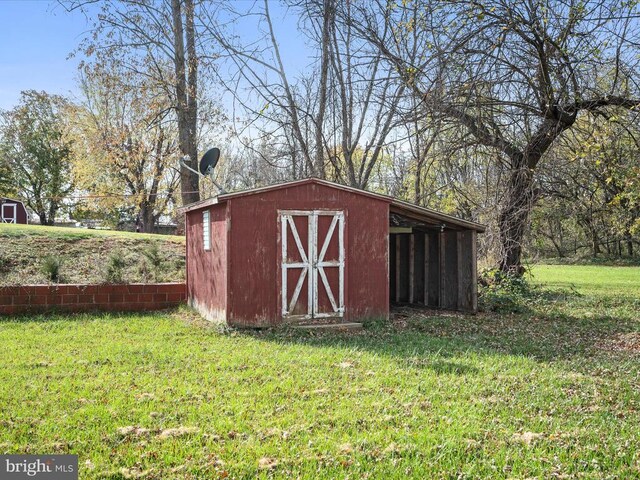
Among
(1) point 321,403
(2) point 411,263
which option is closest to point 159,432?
(1) point 321,403

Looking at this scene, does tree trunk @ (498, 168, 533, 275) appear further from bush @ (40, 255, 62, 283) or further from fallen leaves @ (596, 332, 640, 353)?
bush @ (40, 255, 62, 283)

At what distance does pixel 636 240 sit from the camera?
105 ft

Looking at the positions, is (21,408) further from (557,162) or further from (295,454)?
(557,162)

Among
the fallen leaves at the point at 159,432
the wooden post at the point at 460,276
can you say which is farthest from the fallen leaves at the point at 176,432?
the wooden post at the point at 460,276

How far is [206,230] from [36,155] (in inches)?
1234

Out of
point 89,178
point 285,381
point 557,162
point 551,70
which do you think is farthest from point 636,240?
point 285,381

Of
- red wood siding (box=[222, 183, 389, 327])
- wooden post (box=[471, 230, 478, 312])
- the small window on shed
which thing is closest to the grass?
red wood siding (box=[222, 183, 389, 327])

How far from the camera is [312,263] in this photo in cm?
900

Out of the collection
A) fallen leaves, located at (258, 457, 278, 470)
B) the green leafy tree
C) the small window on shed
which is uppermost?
the green leafy tree

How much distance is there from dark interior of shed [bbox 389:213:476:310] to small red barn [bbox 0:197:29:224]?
26.1 meters

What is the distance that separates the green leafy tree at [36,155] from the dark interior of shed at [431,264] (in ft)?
94.7

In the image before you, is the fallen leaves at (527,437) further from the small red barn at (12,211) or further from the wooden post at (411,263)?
the small red barn at (12,211)

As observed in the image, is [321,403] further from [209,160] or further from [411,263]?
[411,263]

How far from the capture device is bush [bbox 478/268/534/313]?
444 inches
